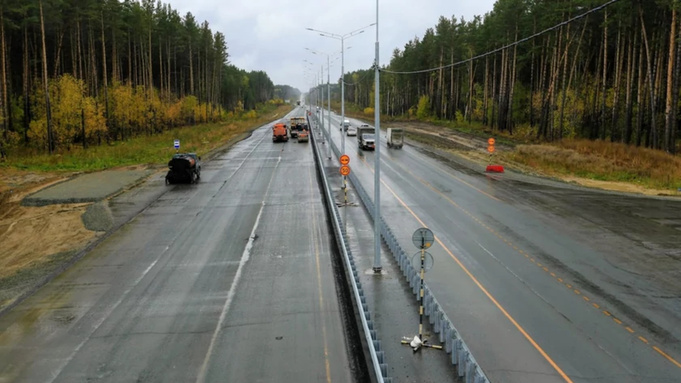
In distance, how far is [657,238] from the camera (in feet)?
69.7

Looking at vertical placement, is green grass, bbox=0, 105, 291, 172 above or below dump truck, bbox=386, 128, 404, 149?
below

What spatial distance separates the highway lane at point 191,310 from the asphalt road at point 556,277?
3.72 m

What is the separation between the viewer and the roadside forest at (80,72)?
45.7 metres

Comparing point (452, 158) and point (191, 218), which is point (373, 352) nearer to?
point (191, 218)

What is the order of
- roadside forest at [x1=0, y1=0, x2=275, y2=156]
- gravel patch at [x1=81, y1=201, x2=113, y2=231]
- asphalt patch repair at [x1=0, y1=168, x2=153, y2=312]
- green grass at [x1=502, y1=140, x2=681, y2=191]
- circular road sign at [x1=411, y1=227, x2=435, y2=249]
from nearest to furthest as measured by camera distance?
1. circular road sign at [x1=411, y1=227, x2=435, y2=249]
2. asphalt patch repair at [x1=0, y1=168, x2=153, y2=312]
3. gravel patch at [x1=81, y1=201, x2=113, y2=231]
4. green grass at [x1=502, y1=140, x2=681, y2=191]
5. roadside forest at [x1=0, y1=0, x2=275, y2=156]

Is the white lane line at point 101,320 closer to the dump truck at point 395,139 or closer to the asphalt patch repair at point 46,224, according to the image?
the asphalt patch repair at point 46,224

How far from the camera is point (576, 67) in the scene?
63750mm

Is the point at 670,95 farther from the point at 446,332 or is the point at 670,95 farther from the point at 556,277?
the point at 446,332

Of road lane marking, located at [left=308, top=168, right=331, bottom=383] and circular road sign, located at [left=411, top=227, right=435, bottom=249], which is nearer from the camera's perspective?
road lane marking, located at [left=308, top=168, right=331, bottom=383]

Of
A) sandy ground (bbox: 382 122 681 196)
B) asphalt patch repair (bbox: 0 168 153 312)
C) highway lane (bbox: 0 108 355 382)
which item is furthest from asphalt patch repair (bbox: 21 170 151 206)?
sandy ground (bbox: 382 122 681 196)

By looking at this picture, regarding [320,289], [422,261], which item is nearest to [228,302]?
[320,289]

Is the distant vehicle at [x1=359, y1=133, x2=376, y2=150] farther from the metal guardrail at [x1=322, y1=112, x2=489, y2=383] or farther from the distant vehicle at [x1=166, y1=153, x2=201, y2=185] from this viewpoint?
the metal guardrail at [x1=322, y1=112, x2=489, y2=383]

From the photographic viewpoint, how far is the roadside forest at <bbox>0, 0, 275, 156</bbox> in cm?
4567

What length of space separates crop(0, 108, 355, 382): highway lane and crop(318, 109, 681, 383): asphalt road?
147 inches
